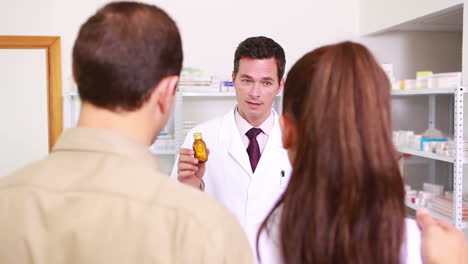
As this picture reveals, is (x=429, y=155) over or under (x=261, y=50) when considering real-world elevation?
under

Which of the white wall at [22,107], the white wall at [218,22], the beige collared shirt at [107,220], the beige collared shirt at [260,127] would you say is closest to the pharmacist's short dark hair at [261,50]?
the beige collared shirt at [260,127]

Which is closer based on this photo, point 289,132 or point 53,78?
point 289,132

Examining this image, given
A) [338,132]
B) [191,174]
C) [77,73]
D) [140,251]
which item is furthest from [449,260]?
[191,174]

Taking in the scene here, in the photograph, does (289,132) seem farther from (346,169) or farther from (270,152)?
(270,152)

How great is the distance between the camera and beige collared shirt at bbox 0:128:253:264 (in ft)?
2.25

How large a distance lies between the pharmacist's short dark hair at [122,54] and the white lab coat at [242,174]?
1.21m

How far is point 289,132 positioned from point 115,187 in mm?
365

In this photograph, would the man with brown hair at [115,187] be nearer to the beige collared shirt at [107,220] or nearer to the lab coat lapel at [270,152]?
the beige collared shirt at [107,220]

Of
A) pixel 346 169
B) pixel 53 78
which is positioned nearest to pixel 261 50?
pixel 346 169

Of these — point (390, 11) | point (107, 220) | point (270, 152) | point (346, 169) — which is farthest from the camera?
point (390, 11)

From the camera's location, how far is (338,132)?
0.80m

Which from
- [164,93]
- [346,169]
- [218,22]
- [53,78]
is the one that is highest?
[218,22]

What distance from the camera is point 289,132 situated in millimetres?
899

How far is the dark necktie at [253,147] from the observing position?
2080 mm
